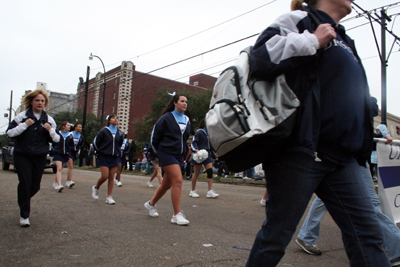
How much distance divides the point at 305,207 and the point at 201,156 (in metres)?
6.18

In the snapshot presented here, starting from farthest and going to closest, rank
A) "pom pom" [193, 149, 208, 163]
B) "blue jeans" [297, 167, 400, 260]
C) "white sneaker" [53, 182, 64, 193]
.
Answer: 1. "white sneaker" [53, 182, 64, 193]
2. "pom pom" [193, 149, 208, 163]
3. "blue jeans" [297, 167, 400, 260]

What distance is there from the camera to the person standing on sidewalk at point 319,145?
5.79 feet

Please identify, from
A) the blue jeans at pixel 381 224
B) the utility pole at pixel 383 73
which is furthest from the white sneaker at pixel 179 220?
the utility pole at pixel 383 73

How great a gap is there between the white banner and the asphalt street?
702 mm

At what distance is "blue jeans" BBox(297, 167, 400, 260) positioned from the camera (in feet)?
9.63

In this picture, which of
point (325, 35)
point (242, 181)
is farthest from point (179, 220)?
point (242, 181)

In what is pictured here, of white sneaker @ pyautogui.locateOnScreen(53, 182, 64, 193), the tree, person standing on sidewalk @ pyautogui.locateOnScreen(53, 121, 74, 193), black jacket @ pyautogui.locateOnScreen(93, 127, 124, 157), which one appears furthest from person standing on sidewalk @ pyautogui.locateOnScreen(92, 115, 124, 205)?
the tree

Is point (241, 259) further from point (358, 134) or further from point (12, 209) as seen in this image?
point (12, 209)

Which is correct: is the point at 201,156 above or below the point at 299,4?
below

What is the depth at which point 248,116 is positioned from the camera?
5.60 ft

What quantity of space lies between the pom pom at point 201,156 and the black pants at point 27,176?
12.7 ft

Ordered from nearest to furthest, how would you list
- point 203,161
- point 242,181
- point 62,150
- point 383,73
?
point 203,161 → point 62,150 → point 383,73 → point 242,181

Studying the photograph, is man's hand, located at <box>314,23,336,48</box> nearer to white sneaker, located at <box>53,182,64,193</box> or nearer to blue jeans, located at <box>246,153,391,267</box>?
blue jeans, located at <box>246,153,391,267</box>

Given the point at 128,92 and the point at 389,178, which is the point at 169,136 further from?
the point at 128,92
